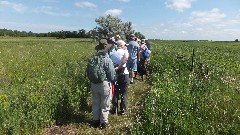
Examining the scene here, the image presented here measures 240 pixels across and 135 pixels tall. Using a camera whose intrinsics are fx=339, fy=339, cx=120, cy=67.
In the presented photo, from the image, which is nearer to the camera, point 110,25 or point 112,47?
point 112,47

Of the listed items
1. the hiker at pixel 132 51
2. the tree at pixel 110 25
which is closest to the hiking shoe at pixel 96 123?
the hiker at pixel 132 51

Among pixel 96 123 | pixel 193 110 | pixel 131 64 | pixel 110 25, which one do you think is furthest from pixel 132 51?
pixel 110 25

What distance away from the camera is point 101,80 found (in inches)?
292

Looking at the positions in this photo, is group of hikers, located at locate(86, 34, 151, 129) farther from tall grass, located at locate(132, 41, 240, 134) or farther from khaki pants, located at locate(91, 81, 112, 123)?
tall grass, located at locate(132, 41, 240, 134)

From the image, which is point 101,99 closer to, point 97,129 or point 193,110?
point 97,129

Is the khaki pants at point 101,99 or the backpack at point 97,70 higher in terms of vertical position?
the backpack at point 97,70

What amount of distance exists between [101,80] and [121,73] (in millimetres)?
1450

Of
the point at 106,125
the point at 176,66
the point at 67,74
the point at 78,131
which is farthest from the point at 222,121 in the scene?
the point at 176,66

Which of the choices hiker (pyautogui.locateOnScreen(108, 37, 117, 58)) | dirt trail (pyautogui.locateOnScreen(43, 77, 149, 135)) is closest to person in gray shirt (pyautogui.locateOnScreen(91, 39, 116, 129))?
dirt trail (pyautogui.locateOnScreen(43, 77, 149, 135))

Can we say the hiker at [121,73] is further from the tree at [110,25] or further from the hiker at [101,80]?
the tree at [110,25]

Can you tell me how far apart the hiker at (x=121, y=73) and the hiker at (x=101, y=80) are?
834mm

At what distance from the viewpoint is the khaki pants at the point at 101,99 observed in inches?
298

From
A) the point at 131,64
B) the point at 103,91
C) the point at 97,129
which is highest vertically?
the point at 131,64

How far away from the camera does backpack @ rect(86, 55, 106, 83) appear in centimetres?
739
